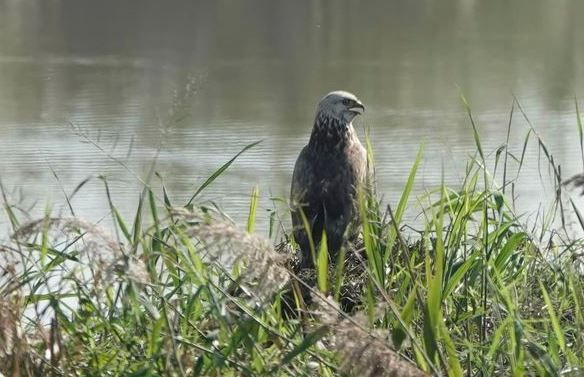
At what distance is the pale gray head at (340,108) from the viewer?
444 centimetres

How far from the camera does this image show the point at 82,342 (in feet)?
8.90

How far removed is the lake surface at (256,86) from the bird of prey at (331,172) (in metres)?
0.10

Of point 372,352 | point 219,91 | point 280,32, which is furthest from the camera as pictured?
point 280,32

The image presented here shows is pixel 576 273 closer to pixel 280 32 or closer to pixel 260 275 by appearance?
pixel 260 275

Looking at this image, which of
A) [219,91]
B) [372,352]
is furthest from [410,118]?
[372,352]

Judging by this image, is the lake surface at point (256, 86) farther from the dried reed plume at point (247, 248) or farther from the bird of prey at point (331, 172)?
the dried reed plume at point (247, 248)

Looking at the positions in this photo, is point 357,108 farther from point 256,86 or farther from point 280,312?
point 256,86

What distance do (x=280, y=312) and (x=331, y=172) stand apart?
5.25 ft

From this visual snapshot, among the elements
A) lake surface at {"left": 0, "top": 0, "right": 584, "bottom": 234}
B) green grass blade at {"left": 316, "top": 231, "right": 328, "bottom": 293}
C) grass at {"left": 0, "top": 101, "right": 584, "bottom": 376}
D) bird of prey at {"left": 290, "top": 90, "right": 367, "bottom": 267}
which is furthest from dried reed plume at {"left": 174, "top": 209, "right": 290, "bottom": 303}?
bird of prey at {"left": 290, "top": 90, "right": 367, "bottom": 267}

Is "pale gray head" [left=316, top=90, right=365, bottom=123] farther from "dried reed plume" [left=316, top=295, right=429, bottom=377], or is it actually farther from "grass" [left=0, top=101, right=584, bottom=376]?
"dried reed plume" [left=316, top=295, right=429, bottom=377]

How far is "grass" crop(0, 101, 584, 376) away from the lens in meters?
1.85

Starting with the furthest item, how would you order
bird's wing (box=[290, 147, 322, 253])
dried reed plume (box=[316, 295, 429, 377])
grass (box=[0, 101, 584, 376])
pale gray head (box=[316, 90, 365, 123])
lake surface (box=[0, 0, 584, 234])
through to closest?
lake surface (box=[0, 0, 584, 234]) → pale gray head (box=[316, 90, 365, 123]) → bird's wing (box=[290, 147, 322, 253]) → grass (box=[0, 101, 584, 376]) → dried reed plume (box=[316, 295, 429, 377])

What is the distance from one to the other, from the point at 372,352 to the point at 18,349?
0.79 m

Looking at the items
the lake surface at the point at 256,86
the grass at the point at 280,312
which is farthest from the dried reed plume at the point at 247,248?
the lake surface at the point at 256,86
